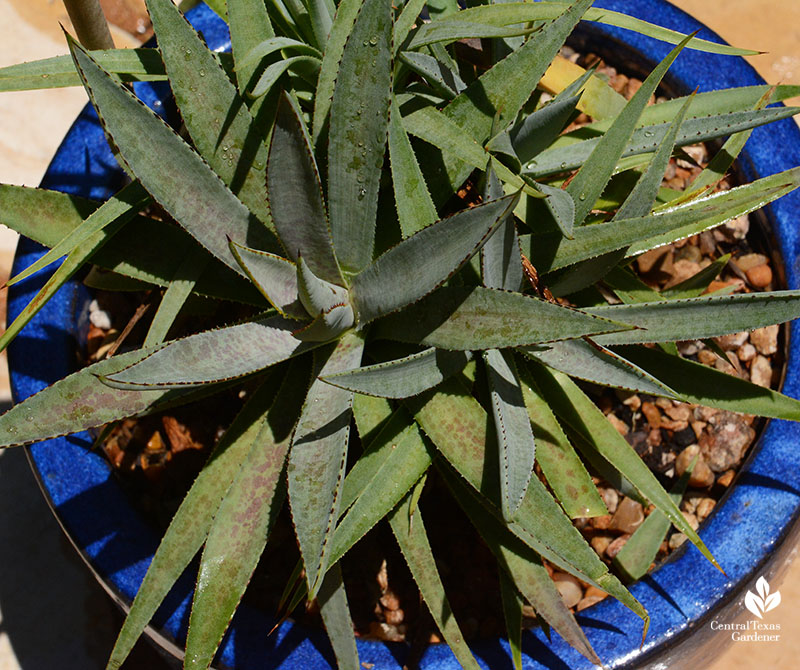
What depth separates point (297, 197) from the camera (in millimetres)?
611

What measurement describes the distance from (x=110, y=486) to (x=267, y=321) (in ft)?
1.11

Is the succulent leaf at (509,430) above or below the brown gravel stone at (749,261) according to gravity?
above

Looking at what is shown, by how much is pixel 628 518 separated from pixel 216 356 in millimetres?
578

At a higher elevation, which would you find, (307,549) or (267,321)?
(267,321)

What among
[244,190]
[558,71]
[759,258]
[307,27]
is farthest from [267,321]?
[759,258]

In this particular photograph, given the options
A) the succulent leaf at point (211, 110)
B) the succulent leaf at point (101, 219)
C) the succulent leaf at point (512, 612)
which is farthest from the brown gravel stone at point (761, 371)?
the succulent leaf at point (101, 219)

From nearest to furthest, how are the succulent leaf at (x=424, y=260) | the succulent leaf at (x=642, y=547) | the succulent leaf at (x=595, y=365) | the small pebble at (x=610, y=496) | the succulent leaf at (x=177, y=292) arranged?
the succulent leaf at (x=424, y=260), the succulent leaf at (x=595, y=365), the succulent leaf at (x=177, y=292), the succulent leaf at (x=642, y=547), the small pebble at (x=610, y=496)

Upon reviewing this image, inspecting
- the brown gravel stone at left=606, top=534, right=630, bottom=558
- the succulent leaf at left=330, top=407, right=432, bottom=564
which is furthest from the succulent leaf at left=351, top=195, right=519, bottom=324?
the brown gravel stone at left=606, top=534, right=630, bottom=558

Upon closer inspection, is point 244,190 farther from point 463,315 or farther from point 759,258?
point 759,258

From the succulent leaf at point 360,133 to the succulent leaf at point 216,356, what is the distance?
90mm

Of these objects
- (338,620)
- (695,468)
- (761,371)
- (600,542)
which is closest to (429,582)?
(338,620)

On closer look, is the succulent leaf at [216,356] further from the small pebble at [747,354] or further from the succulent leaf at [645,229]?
the small pebble at [747,354]

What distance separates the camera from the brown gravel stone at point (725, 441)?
0.95m

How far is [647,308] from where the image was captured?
0.68 m
